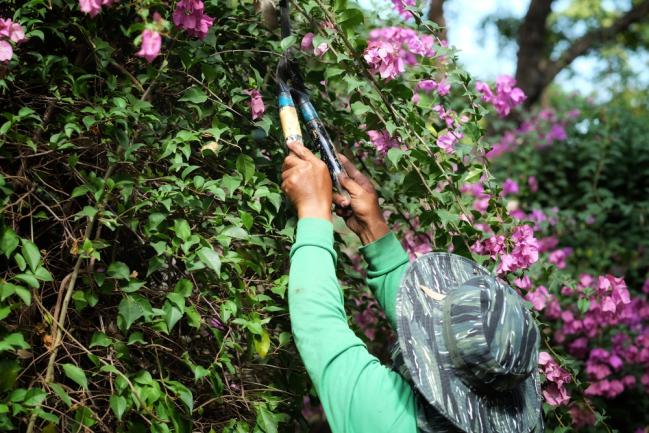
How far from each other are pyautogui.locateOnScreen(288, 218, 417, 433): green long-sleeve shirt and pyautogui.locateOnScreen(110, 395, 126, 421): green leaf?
40 cm

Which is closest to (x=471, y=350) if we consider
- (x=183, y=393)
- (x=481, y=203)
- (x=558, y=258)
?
(x=183, y=393)

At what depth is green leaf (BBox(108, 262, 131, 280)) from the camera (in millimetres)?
1518

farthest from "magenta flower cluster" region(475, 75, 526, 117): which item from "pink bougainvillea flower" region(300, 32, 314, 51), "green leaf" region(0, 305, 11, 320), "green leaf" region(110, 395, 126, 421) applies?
"green leaf" region(0, 305, 11, 320)

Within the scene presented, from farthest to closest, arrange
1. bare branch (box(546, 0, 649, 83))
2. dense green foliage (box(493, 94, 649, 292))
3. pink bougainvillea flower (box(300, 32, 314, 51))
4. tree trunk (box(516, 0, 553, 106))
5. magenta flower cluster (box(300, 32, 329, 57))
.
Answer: bare branch (box(546, 0, 649, 83)), tree trunk (box(516, 0, 553, 106)), dense green foliage (box(493, 94, 649, 292)), pink bougainvillea flower (box(300, 32, 314, 51)), magenta flower cluster (box(300, 32, 329, 57))

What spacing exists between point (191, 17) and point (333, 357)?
89 centimetres

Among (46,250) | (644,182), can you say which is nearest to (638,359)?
(644,182)

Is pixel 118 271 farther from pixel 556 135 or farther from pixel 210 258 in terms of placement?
pixel 556 135

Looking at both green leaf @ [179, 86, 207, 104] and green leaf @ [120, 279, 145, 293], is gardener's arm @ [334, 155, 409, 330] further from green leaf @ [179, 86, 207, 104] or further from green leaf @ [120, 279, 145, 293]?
green leaf @ [120, 279, 145, 293]

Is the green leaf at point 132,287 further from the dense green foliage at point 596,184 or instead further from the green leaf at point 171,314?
the dense green foliage at point 596,184

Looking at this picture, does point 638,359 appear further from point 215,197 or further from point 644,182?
point 215,197

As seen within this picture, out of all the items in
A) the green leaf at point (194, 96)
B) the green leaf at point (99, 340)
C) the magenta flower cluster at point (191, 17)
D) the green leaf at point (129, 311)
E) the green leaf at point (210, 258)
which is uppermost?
the magenta flower cluster at point (191, 17)

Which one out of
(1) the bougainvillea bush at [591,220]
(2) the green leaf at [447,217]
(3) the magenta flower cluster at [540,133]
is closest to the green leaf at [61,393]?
(2) the green leaf at [447,217]

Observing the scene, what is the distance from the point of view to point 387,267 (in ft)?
6.05

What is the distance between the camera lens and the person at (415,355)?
136cm
